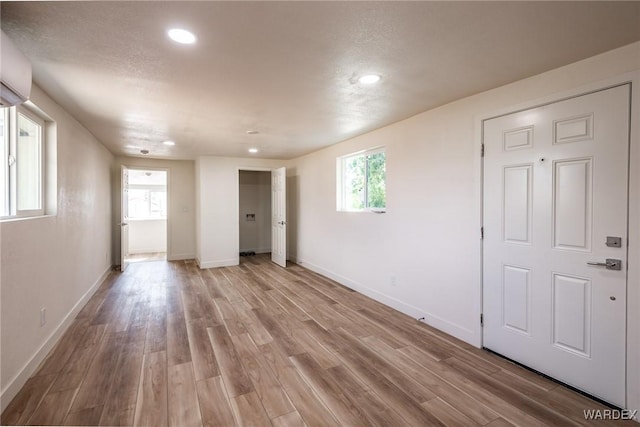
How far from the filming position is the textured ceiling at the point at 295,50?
1.51 metres

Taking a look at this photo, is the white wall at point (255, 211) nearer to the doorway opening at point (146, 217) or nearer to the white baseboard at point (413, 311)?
the doorway opening at point (146, 217)

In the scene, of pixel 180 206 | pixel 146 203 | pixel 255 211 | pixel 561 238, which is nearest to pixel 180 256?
pixel 180 206

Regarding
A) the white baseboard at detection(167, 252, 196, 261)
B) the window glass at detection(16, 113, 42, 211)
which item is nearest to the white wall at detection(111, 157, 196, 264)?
the white baseboard at detection(167, 252, 196, 261)

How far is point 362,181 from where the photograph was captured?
176 inches

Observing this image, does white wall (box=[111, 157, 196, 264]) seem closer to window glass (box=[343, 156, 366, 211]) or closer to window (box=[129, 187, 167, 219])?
window (box=[129, 187, 167, 219])

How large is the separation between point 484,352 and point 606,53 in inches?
95.2

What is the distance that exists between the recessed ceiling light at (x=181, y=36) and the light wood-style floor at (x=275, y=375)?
229 cm

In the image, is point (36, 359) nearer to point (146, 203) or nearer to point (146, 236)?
point (146, 236)

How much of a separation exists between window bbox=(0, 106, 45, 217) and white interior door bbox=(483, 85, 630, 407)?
12.5ft

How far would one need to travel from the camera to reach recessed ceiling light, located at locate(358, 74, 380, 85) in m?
2.27

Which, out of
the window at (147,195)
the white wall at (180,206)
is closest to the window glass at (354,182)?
the white wall at (180,206)

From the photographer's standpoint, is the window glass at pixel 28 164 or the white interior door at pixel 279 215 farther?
the white interior door at pixel 279 215

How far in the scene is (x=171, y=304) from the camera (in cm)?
388

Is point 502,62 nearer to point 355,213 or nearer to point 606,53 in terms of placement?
point 606,53
